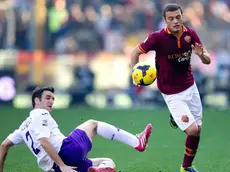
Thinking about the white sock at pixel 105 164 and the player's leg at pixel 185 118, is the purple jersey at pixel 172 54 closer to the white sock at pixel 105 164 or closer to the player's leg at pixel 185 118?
the player's leg at pixel 185 118

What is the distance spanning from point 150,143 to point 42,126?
A: 182 inches

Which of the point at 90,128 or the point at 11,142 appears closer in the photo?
the point at 11,142

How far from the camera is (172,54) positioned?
29.5 ft

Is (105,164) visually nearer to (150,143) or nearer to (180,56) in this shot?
(180,56)

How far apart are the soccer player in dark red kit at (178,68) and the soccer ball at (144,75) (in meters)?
0.25

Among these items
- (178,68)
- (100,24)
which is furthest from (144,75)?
(100,24)

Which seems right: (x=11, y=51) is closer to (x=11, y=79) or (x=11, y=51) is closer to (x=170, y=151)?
(x=11, y=79)

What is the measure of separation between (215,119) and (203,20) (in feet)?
19.9

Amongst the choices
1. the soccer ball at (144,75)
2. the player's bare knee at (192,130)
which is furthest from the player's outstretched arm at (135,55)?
the player's bare knee at (192,130)

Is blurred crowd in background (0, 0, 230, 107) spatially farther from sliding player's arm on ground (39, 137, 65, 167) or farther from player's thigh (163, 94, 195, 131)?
sliding player's arm on ground (39, 137, 65, 167)

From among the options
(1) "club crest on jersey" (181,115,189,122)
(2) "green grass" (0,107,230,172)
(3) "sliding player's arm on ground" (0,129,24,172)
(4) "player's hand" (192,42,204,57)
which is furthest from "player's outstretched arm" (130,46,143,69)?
(3) "sliding player's arm on ground" (0,129,24,172)

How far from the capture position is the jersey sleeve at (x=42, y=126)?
7.75 meters

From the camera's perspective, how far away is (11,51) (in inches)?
806

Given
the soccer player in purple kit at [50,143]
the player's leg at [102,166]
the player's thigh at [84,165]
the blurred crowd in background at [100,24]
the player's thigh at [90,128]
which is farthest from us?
the blurred crowd in background at [100,24]
